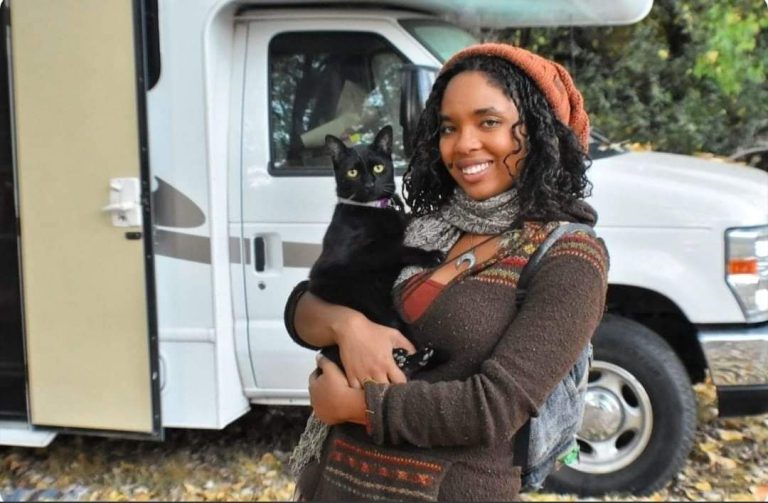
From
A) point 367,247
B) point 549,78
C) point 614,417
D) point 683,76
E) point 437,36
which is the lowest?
point 614,417

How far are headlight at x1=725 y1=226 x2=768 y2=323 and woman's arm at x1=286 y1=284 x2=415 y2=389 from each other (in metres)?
2.14

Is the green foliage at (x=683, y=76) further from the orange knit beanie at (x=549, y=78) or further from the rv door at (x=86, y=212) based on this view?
the orange knit beanie at (x=549, y=78)

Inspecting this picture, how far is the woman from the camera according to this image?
3.78ft

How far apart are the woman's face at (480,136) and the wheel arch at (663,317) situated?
6.71 ft

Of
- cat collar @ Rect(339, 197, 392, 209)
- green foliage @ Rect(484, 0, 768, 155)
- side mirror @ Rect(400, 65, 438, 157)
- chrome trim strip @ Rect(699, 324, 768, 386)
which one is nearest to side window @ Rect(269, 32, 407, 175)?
side mirror @ Rect(400, 65, 438, 157)

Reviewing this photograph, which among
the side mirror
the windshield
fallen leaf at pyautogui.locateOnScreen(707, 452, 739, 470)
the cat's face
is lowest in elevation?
fallen leaf at pyautogui.locateOnScreen(707, 452, 739, 470)

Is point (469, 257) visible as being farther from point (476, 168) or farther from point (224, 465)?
point (224, 465)

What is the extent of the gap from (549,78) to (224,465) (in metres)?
3.05

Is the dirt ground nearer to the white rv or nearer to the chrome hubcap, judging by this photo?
the chrome hubcap

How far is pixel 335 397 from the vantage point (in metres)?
1.25

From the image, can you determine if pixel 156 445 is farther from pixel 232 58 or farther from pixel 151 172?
pixel 232 58

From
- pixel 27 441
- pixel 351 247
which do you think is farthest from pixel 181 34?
pixel 27 441

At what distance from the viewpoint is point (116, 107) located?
317 cm

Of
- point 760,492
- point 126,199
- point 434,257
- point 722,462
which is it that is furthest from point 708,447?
point 126,199
